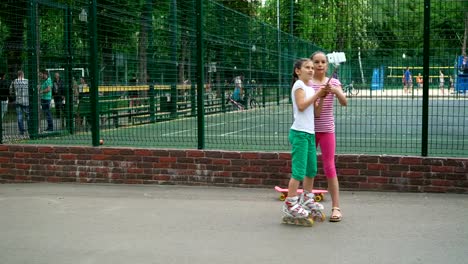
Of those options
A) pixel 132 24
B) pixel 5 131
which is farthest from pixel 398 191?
pixel 5 131

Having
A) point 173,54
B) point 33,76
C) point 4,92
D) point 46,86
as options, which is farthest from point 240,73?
point 46,86

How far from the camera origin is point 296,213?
6430 millimetres

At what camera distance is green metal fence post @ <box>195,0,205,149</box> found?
9.02 metres

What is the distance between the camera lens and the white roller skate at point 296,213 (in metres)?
6.42

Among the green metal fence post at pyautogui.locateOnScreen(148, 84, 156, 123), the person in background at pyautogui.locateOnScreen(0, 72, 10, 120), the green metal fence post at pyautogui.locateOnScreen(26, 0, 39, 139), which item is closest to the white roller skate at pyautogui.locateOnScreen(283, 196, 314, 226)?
the green metal fence post at pyautogui.locateOnScreen(148, 84, 156, 123)

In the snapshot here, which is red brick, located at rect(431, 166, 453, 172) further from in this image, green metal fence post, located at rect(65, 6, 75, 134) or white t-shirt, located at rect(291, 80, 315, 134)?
green metal fence post, located at rect(65, 6, 75, 134)

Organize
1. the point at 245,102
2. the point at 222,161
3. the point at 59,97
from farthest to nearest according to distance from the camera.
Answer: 1. the point at 59,97
2. the point at 245,102
3. the point at 222,161

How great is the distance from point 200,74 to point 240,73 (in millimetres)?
788

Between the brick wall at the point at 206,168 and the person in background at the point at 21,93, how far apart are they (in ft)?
4.76

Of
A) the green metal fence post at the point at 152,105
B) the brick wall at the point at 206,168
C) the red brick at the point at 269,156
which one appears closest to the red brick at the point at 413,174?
the brick wall at the point at 206,168

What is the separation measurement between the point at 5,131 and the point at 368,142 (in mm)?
6042

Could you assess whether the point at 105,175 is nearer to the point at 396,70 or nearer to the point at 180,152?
the point at 180,152

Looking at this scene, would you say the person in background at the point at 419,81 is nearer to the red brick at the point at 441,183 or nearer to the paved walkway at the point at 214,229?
the red brick at the point at 441,183

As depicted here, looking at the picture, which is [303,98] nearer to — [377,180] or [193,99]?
[377,180]
